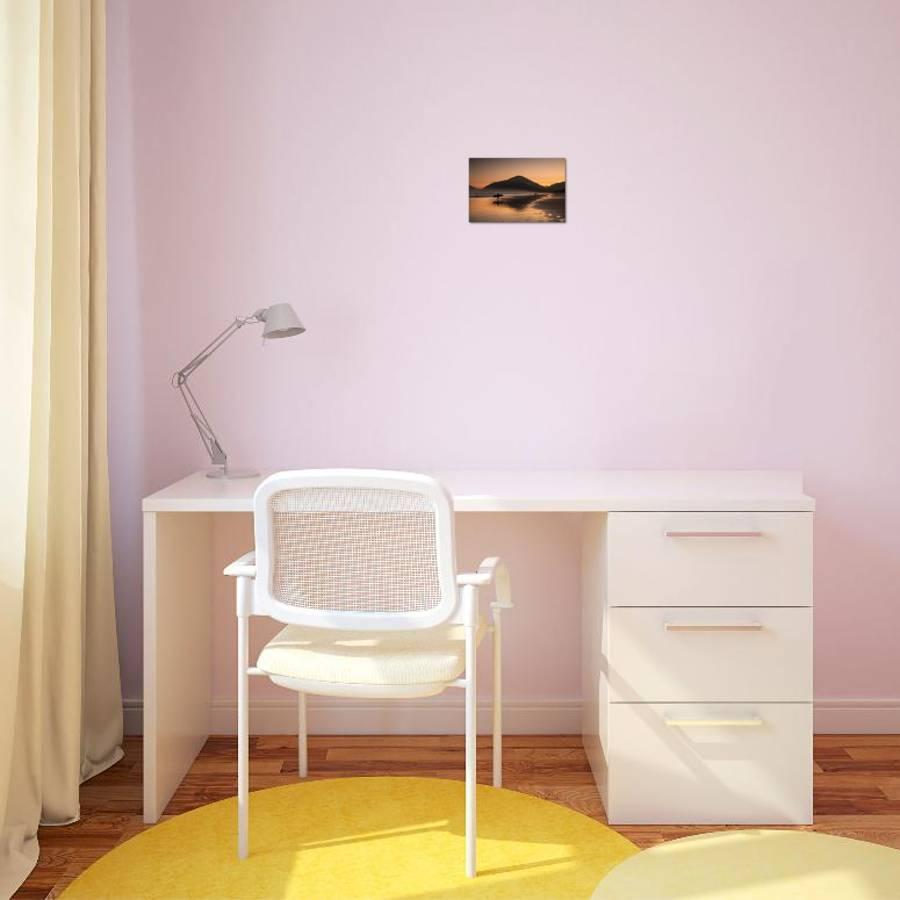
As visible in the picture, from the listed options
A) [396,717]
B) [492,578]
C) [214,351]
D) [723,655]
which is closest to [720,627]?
[723,655]

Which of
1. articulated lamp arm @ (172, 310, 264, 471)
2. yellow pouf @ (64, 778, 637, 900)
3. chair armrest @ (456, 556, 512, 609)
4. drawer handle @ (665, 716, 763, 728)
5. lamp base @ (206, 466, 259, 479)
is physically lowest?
yellow pouf @ (64, 778, 637, 900)

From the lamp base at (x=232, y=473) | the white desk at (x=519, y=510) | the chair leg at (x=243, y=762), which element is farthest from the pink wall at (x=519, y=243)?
the chair leg at (x=243, y=762)

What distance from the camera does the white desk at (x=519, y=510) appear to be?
7.46ft

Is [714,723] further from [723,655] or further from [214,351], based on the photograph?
[214,351]

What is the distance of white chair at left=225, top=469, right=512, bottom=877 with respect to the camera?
190 cm

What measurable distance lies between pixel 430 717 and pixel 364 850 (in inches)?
29.9

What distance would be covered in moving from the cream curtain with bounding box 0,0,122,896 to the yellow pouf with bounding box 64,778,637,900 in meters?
0.26

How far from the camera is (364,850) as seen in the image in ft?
7.09

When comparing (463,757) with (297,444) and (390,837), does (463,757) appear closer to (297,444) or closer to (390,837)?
(390,837)

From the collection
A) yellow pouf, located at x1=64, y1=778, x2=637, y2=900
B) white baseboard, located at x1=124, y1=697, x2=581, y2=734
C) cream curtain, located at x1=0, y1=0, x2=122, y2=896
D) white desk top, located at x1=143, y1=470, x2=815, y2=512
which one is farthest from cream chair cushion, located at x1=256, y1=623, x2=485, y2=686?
white baseboard, located at x1=124, y1=697, x2=581, y2=734

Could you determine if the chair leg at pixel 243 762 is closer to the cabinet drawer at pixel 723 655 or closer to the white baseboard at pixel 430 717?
the white baseboard at pixel 430 717

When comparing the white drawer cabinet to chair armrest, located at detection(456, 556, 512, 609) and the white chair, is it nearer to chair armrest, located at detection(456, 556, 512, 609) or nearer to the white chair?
chair armrest, located at detection(456, 556, 512, 609)

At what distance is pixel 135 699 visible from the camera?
2895 mm

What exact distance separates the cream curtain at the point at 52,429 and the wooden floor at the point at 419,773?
0.23 feet
